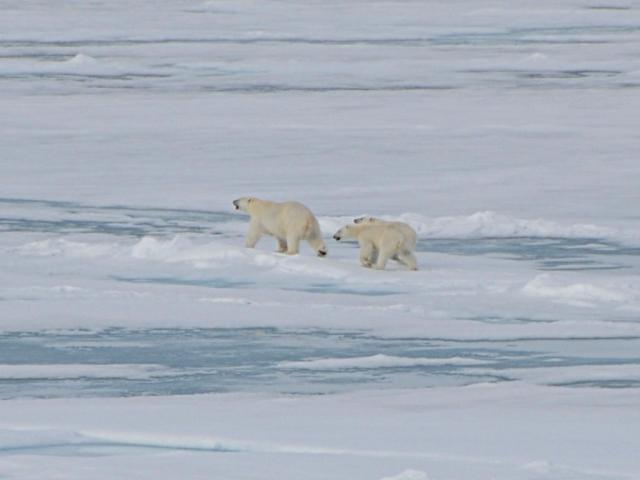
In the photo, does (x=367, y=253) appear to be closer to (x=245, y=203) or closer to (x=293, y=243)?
(x=293, y=243)

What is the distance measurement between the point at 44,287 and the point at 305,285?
3.69 feet

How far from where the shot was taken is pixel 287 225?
8.18 metres

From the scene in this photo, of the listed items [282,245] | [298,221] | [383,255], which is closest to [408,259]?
[383,255]

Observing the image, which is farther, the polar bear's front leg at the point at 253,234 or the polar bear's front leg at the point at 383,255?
the polar bear's front leg at the point at 253,234

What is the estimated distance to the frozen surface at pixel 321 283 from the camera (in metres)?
4.30

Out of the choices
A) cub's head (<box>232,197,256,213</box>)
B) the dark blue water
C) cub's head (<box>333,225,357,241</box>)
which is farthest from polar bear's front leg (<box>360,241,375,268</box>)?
the dark blue water

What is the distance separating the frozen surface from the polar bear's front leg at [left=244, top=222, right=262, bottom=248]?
27 centimetres

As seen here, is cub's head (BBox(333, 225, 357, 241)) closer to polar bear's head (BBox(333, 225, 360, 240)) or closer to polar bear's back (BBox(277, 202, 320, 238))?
polar bear's head (BBox(333, 225, 360, 240))

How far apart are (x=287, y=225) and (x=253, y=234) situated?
352 mm

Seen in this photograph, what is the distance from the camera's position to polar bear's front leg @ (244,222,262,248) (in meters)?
8.45

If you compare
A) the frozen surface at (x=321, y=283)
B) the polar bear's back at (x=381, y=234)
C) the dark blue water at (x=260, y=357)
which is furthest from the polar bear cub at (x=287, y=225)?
the dark blue water at (x=260, y=357)

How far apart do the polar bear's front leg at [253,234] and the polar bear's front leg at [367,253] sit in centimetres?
62

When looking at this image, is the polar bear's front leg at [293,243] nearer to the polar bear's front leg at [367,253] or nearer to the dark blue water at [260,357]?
the polar bear's front leg at [367,253]

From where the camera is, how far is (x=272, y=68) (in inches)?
874
